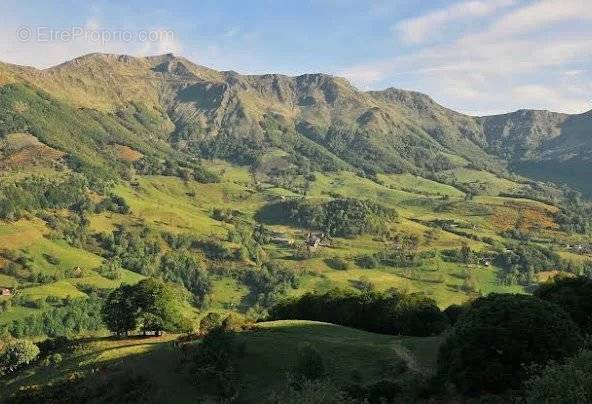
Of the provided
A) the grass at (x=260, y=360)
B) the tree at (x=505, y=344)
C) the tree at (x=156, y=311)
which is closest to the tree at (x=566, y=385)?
the tree at (x=505, y=344)

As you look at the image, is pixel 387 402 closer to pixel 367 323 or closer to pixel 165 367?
pixel 165 367

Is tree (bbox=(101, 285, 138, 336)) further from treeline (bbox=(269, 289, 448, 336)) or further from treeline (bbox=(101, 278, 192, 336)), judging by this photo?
treeline (bbox=(269, 289, 448, 336))

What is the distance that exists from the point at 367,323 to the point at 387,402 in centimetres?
4376

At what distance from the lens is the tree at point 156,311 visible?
101 m

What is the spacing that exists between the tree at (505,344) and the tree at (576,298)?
1958cm

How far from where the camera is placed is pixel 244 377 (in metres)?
67.8

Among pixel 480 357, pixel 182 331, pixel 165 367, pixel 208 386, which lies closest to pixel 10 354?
pixel 182 331

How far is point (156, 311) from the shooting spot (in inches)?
4001

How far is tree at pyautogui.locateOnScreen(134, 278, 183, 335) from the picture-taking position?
100625mm

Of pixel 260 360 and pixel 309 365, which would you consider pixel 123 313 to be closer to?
pixel 260 360

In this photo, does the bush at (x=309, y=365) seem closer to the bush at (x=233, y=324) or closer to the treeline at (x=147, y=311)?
the bush at (x=233, y=324)

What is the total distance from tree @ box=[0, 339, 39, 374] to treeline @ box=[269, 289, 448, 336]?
5002 centimetres

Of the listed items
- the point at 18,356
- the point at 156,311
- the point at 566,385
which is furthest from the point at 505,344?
the point at 18,356

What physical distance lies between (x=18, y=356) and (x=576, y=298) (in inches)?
3634
